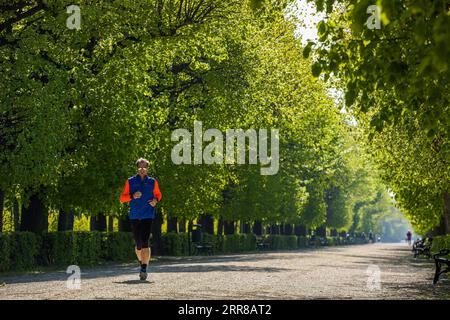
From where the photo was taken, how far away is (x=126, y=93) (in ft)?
89.9

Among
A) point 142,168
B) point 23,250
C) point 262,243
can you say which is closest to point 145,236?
point 142,168

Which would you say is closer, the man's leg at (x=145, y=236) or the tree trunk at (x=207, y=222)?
the man's leg at (x=145, y=236)

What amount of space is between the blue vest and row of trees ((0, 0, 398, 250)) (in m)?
5.53

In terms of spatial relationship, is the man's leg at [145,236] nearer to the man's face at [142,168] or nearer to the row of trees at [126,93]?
the man's face at [142,168]

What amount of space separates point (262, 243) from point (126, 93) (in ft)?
119

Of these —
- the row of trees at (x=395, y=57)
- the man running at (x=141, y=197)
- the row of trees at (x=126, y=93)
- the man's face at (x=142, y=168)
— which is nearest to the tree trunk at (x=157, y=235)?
the row of trees at (x=126, y=93)

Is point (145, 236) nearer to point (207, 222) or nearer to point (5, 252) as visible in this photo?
point (5, 252)

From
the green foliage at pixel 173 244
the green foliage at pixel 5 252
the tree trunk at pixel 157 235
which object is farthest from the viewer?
the green foliage at pixel 173 244

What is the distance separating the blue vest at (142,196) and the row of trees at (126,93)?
5.53 metres

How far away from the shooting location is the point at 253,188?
52.2m

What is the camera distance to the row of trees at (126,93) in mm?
22531

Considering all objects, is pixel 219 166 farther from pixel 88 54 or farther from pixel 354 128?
pixel 88 54

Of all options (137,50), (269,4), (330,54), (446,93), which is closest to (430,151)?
(269,4)
